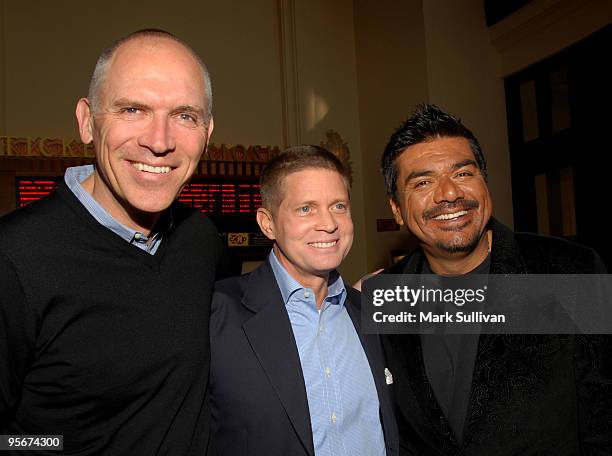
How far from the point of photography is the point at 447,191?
5.57 feet

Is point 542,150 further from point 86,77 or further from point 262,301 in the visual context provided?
point 86,77

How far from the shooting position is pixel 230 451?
1.42m

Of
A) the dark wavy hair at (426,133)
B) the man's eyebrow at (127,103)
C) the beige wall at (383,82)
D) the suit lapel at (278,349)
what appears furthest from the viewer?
the beige wall at (383,82)

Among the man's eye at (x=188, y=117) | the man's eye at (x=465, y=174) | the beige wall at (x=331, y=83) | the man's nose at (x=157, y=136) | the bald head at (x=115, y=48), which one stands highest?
the beige wall at (x=331, y=83)

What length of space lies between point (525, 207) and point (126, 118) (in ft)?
13.3

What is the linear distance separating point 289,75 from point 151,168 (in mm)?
4276

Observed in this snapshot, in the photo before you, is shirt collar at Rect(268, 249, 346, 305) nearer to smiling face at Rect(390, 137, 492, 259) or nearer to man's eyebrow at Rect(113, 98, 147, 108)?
smiling face at Rect(390, 137, 492, 259)

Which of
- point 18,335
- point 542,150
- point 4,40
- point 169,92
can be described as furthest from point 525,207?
point 4,40

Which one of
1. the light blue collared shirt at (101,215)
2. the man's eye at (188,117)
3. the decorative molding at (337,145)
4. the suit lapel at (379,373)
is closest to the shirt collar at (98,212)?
the light blue collared shirt at (101,215)

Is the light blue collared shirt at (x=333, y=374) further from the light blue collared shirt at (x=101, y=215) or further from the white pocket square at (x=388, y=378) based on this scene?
the light blue collared shirt at (x=101, y=215)

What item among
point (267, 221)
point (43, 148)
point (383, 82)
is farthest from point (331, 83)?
point (267, 221)

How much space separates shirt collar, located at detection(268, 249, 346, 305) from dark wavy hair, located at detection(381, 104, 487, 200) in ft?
1.25

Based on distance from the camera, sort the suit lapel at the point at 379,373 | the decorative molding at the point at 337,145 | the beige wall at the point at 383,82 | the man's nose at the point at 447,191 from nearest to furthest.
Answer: the suit lapel at the point at 379,373 → the man's nose at the point at 447,191 → the beige wall at the point at 383,82 → the decorative molding at the point at 337,145

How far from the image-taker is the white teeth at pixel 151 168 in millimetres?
1257
